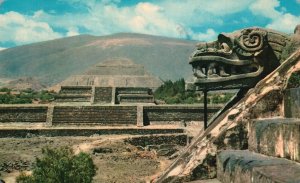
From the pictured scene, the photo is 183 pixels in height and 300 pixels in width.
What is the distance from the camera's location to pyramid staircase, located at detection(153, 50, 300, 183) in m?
2.91

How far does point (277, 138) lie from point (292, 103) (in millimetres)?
423

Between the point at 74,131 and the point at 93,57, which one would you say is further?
the point at 93,57

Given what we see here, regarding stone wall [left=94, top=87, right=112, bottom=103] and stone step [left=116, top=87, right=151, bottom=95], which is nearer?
stone wall [left=94, top=87, right=112, bottom=103]

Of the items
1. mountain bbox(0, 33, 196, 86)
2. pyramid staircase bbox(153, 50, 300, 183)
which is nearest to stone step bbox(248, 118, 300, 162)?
pyramid staircase bbox(153, 50, 300, 183)

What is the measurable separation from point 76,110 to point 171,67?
101051 millimetres

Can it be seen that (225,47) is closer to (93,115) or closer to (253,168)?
(253,168)

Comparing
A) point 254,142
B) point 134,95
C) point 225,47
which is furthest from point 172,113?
point 254,142

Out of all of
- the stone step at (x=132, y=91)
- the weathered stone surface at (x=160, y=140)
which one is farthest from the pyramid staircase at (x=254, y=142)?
the stone step at (x=132, y=91)

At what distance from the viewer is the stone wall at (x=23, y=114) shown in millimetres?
32188

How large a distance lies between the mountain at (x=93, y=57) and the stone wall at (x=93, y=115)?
8783cm

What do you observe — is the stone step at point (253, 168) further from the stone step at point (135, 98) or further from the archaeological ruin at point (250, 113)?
the stone step at point (135, 98)

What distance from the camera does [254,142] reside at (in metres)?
3.57

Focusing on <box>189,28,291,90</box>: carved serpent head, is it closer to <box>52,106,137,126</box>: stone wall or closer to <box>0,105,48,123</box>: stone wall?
<box>52,106,137,126</box>: stone wall

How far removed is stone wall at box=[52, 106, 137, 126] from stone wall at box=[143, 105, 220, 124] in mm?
1099
